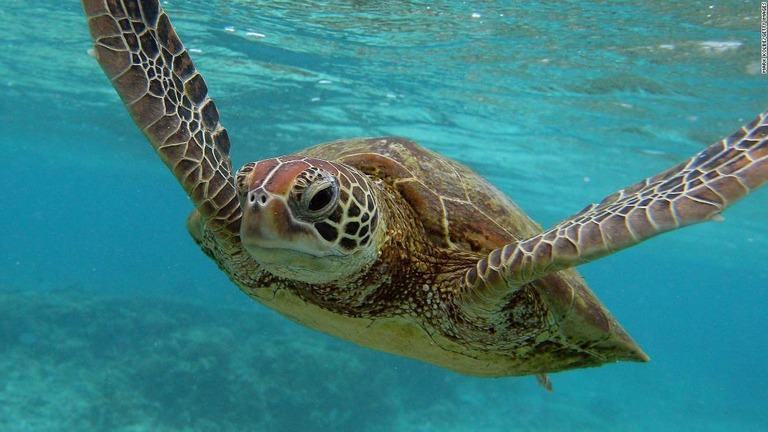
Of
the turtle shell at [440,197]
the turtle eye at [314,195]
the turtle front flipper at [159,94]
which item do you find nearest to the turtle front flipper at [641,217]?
the turtle shell at [440,197]

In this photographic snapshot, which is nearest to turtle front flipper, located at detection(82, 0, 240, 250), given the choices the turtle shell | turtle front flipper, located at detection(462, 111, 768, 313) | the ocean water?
the turtle shell

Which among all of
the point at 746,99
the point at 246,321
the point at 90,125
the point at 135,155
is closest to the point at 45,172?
the point at 135,155

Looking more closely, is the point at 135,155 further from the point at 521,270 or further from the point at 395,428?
the point at 521,270

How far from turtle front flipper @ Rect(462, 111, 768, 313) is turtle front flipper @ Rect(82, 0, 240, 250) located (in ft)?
4.96

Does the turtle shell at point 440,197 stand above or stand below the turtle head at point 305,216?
below

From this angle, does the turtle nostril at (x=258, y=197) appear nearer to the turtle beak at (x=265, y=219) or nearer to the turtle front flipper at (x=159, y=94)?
the turtle beak at (x=265, y=219)

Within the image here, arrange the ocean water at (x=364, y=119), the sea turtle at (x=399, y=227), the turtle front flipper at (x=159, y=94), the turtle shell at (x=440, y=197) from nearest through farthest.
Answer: the sea turtle at (x=399, y=227) → the turtle front flipper at (x=159, y=94) → the turtle shell at (x=440, y=197) → the ocean water at (x=364, y=119)

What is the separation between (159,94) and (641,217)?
8.41 feet

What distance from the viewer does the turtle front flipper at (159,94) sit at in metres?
2.89

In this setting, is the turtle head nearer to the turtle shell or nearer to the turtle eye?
the turtle eye

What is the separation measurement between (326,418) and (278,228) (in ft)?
37.1

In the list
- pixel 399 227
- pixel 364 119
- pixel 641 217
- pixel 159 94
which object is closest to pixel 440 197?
pixel 399 227

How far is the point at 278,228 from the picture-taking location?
2.15m

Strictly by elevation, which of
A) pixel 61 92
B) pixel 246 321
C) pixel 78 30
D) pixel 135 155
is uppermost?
pixel 78 30
